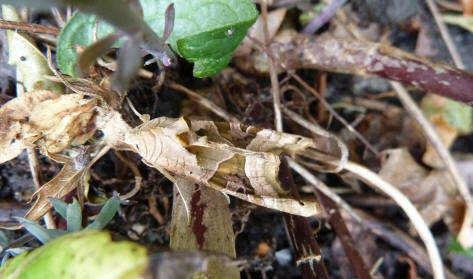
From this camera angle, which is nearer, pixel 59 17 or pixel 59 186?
pixel 59 186

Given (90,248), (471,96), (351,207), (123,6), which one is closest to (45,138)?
(90,248)

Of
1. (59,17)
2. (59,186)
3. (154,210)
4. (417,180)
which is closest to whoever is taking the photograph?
(59,186)

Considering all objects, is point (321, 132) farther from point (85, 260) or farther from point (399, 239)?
point (85, 260)

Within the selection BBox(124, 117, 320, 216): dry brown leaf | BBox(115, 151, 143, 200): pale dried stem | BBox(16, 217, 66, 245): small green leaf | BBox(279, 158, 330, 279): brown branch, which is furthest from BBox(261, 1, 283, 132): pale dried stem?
BBox(16, 217, 66, 245): small green leaf

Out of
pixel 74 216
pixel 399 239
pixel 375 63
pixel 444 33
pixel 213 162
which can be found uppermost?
pixel 444 33

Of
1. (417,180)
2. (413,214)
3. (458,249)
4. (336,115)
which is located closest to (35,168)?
(336,115)

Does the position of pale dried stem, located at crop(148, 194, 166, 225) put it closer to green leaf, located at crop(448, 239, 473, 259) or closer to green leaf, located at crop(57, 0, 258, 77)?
green leaf, located at crop(57, 0, 258, 77)

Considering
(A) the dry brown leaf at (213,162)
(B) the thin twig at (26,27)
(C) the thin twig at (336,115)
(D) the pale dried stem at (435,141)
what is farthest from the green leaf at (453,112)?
(B) the thin twig at (26,27)
